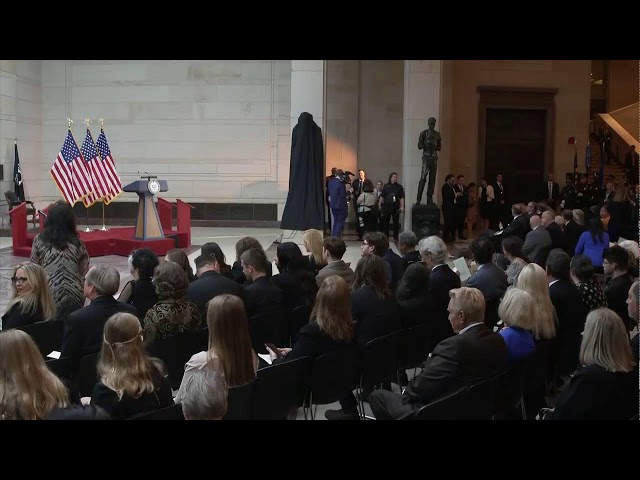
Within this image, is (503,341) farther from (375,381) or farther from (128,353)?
(128,353)

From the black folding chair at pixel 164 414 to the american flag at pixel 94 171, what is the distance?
12.6 meters

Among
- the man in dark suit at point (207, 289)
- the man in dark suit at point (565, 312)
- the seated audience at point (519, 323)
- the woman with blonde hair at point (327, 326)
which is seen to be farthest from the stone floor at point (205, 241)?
the seated audience at point (519, 323)

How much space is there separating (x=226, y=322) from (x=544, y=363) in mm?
2251

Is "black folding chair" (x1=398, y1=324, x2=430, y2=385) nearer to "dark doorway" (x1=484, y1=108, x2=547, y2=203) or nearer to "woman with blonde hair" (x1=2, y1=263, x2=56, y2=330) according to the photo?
"woman with blonde hair" (x1=2, y1=263, x2=56, y2=330)

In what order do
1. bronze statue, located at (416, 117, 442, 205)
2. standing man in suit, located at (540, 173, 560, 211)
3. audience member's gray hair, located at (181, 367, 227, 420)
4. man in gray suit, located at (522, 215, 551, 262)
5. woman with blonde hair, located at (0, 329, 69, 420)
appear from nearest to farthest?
audience member's gray hair, located at (181, 367, 227, 420) → woman with blonde hair, located at (0, 329, 69, 420) → man in gray suit, located at (522, 215, 551, 262) → bronze statue, located at (416, 117, 442, 205) → standing man in suit, located at (540, 173, 560, 211)

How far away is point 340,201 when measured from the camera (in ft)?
55.2

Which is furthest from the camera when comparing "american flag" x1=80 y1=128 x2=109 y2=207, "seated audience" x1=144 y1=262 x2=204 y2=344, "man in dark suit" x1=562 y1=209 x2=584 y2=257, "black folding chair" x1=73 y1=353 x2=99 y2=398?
"american flag" x1=80 y1=128 x2=109 y2=207

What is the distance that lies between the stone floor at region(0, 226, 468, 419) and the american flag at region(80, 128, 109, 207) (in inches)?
61.0

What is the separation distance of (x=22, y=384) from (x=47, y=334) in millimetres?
2002

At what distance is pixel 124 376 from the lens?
12.0 feet

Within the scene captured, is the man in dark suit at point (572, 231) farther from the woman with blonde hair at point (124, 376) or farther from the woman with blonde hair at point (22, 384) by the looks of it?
the woman with blonde hair at point (22, 384)

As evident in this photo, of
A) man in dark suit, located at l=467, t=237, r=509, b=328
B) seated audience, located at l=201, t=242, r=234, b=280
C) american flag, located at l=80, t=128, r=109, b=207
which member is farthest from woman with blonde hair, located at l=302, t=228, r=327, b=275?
american flag, located at l=80, t=128, r=109, b=207

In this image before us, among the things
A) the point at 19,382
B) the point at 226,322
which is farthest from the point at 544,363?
the point at 19,382

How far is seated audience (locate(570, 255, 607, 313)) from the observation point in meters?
6.41
